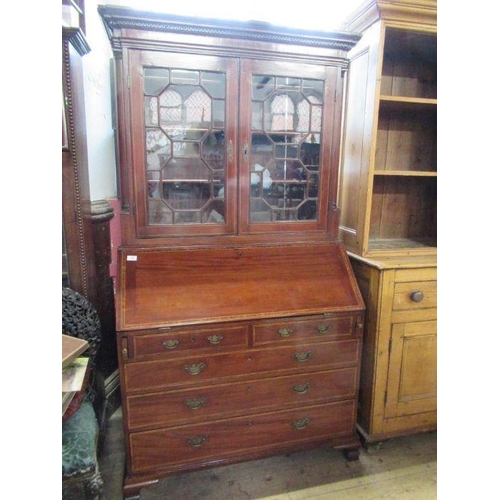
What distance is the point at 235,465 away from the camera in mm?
1667

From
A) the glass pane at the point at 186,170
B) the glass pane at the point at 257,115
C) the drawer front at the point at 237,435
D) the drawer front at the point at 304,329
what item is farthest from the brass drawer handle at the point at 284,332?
the glass pane at the point at 257,115

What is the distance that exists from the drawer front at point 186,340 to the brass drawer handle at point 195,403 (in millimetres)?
224

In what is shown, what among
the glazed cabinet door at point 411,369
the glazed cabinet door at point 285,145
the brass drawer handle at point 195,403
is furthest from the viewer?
the glazed cabinet door at point 411,369

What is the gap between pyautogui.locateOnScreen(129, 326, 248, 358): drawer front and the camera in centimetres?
132

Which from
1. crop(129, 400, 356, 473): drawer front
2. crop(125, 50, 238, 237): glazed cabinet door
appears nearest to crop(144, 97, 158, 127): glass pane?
crop(125, 50, 238, 237): glazed cabinet door

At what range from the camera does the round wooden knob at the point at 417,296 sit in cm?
161

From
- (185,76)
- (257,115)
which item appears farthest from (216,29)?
(257,115)

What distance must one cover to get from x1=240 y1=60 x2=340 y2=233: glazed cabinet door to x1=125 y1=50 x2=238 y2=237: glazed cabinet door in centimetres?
8

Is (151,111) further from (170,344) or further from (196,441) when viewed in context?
(196,441)

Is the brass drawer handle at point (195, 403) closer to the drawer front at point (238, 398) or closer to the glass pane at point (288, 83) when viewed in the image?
the drawer front at point (238, 398)

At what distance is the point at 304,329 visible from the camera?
148 centimetres

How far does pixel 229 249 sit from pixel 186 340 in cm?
44
